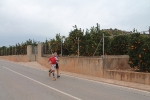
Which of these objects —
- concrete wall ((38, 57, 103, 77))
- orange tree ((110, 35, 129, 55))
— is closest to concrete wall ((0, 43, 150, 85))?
concrete wall ((38, 57, 103, 77))

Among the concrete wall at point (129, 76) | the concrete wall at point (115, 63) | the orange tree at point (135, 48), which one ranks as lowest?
the concrete wall at point (129, 76)

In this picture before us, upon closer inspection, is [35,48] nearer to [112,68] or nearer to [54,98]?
[112,68]

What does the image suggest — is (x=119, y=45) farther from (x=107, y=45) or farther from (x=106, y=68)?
(x=106, y=68)

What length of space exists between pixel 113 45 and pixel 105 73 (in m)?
6.87

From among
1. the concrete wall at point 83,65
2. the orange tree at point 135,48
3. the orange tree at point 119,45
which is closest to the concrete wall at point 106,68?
the concrete wall at point 83,65

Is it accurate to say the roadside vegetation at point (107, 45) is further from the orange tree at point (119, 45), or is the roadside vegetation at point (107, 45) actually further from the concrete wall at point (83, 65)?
the concrete wall at point (83, 65)

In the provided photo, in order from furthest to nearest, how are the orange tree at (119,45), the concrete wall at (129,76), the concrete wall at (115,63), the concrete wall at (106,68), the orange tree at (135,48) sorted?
the orange tree at (119,45) < the concrete wall at (115,63) < the orange tree at (135,48) < the concrete wall at (106,68) < the concrete wall at (129,76)

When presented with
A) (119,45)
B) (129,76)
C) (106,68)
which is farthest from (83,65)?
(129,76)

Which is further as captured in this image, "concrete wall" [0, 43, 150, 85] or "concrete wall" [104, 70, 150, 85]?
"concrete wall" [0, 43, 150, 85]

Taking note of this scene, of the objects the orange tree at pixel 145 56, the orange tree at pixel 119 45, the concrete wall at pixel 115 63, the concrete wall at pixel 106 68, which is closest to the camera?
the concrete wall at pixel 106 68

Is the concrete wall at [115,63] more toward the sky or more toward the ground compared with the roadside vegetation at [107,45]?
more toward the ground

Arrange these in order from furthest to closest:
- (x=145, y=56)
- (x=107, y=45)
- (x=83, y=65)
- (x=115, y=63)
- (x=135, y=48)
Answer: (x=107, y=45)
(x=83, y=65)
(x=115, y=63)
(x=135, y=48)
(x=145, y=56)

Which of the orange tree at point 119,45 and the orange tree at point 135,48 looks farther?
the orange tree at point 119,45

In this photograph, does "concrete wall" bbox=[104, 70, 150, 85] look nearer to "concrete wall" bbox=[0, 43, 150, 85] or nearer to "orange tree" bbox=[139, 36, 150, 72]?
"concrete wall" bbox=[0, 43, 150, 85]
